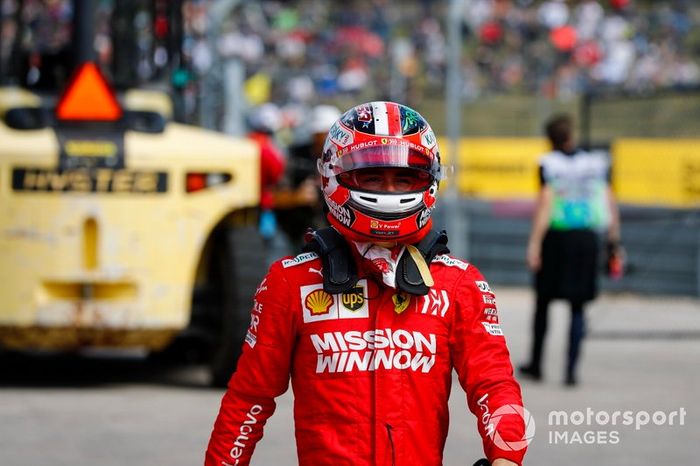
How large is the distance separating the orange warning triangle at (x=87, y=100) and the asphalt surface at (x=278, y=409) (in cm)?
165

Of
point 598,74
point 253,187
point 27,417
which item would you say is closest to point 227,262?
point 253,187

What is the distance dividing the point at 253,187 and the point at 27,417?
1936 mm

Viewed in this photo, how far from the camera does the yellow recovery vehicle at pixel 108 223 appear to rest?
28.0 feet

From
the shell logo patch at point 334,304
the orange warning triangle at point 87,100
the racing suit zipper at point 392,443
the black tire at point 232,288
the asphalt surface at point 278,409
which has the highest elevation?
the orange warning triangle at point 87,100

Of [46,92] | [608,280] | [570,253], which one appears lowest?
[608,280]

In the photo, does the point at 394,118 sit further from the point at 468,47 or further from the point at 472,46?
the point at 468,47

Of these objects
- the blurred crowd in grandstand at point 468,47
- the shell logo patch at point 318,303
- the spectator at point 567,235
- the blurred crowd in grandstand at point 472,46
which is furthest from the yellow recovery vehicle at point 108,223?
the blurred crowd in grandstand at point 472,46

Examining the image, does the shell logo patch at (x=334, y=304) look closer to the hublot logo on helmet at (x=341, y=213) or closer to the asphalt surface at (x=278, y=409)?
the hublot logo on helmet at (x=341, y=213)

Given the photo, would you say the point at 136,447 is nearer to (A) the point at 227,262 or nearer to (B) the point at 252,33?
(A) the point at 227,262

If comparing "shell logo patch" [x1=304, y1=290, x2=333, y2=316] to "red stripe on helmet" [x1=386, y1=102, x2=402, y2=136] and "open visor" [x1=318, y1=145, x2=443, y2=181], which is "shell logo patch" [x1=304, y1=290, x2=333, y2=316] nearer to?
"open visor" [x1=318, y1=145, x2=443, y2=181]

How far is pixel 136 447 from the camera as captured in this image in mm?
7266

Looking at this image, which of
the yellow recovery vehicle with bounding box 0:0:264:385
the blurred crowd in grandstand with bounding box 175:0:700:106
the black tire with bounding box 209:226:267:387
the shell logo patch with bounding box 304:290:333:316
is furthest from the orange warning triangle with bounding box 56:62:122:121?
the blurred crowd in grandstand with bounding box 175:0:700:106

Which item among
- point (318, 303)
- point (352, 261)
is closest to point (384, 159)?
point (352, 261)

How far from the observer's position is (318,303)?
11.7 feet
